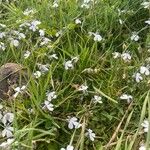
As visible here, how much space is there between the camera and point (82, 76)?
2.52 metres

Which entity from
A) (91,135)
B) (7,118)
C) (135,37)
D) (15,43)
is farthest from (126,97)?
(15,43)

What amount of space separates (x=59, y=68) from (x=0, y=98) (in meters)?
0.39

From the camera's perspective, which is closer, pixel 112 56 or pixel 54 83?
pixel 54 83

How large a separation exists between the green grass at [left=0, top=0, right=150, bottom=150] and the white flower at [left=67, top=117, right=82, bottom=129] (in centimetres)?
3

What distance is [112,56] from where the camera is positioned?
2.63 m

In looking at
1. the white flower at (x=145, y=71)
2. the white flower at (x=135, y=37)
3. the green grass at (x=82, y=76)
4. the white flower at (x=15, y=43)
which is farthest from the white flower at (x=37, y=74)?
the white flower at (x=135, y=37)

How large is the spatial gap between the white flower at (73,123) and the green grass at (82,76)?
29 millimetres

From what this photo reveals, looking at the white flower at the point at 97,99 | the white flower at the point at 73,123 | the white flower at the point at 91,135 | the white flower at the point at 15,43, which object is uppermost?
the white flower at the point at 15,43

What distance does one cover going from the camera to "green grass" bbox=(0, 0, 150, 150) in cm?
220

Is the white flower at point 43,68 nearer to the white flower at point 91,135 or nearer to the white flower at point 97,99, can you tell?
the white flower at point 97,99

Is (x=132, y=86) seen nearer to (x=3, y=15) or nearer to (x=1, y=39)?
(x=1, y=39)

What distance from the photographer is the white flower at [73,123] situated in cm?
220

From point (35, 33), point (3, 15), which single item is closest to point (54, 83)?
point (35, 33)

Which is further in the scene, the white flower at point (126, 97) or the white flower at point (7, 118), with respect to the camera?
the white flower at point (126, 97)
